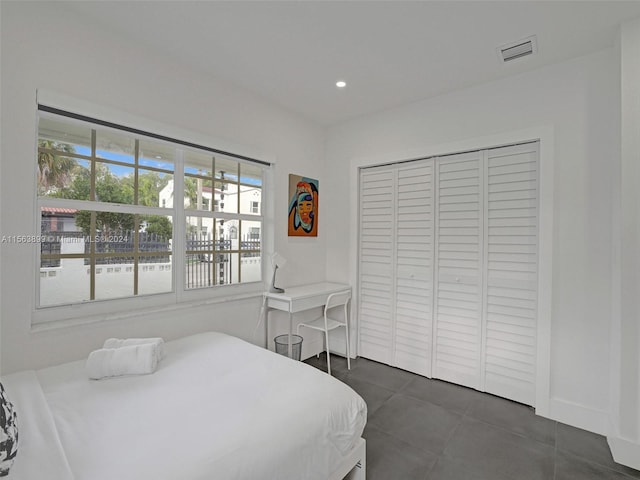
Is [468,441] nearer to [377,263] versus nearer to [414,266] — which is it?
[414,266]

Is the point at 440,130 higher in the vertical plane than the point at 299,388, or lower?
higher

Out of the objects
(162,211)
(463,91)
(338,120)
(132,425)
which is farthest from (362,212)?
(132,425)

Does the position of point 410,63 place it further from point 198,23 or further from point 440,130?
point 198,23

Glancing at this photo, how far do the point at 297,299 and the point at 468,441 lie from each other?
5.08 feet

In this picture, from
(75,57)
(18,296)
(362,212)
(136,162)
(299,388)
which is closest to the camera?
(299,388)

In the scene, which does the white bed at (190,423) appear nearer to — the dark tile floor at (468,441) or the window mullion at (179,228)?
the dark tile floor at (468,441)

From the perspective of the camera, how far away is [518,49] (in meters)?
2.11

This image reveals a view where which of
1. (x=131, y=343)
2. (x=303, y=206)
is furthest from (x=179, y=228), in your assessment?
(x=303, y=206)


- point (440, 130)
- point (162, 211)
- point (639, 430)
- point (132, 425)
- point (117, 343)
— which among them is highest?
point (440, 130)

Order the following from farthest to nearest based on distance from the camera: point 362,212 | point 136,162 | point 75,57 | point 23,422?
point 362,212 < point 136,162 < point 75,57 < point 23,422

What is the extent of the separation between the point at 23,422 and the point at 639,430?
298 cm

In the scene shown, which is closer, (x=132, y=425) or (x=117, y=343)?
(x=132, y=425)

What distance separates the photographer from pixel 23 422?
114 cm

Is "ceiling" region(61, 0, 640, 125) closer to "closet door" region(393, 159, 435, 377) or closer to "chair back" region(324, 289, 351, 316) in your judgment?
"closet door" region(393, 159, 435, 377)
